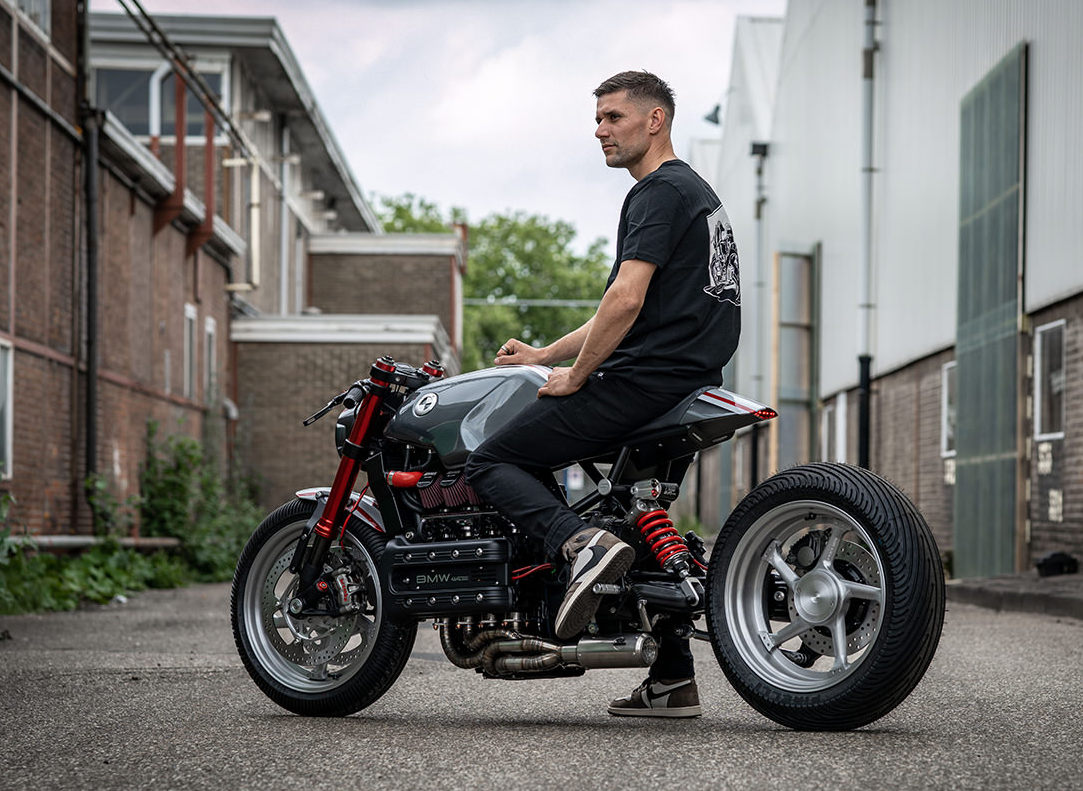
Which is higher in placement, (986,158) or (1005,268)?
(986,158)

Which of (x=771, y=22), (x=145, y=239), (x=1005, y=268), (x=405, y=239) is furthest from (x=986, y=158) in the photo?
(x=771, y=22)

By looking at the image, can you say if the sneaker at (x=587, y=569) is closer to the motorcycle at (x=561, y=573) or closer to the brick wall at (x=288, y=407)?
the motorcycle at (x=561, y=573)

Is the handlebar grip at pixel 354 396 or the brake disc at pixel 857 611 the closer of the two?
the brake disc at pixel 857 611

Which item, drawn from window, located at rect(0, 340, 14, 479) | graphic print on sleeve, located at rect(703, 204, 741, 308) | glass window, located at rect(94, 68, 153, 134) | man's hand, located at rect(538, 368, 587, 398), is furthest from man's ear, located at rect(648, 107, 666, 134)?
glass window, located at rect(94, 68, 153, 134)

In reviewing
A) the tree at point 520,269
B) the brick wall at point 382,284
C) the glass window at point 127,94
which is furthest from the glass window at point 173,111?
the tree at point 520,269

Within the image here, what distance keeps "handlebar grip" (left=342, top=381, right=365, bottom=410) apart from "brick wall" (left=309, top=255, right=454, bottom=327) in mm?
31644

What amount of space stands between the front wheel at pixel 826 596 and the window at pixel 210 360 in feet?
67.8

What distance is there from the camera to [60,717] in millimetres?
5559

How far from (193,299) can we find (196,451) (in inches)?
133

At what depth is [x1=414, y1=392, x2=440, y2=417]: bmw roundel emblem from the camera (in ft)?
18.5

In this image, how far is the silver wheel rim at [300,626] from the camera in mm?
5754

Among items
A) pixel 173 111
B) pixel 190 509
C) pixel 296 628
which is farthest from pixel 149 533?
pixel 296 628

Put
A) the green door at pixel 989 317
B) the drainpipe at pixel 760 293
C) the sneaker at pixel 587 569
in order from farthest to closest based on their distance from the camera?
the drainpipe at pixel 760 293
the green door at pixel 989 317
the sneaker at pixel 587 569

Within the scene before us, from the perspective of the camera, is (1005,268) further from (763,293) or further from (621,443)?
(763,293)
